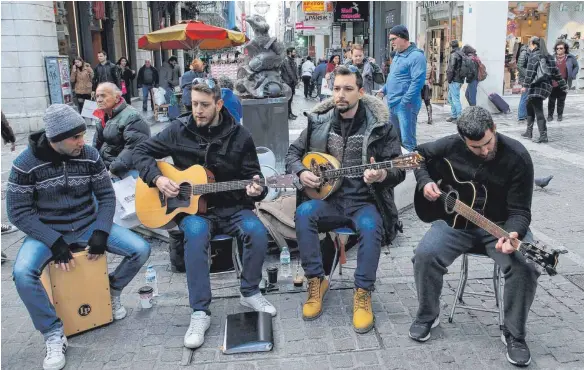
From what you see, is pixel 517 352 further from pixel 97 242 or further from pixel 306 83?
pixel 306 83

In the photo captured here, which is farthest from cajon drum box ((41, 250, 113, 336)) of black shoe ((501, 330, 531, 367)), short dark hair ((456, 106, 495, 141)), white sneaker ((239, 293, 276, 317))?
black shoe ((501, 330, 531, 367))

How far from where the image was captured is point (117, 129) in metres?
4.83

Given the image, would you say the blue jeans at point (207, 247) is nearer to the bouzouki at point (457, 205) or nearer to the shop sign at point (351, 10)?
the bouzouki at point (457, 205)

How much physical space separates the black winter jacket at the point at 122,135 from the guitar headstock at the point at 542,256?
322cm

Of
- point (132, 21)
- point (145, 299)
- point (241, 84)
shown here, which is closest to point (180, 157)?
point (145, 299)

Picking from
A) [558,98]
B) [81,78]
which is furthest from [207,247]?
[81,78]

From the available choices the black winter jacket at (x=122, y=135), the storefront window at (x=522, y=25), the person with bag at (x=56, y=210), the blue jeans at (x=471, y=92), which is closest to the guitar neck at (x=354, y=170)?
the person with bag at (x=56, y=210)

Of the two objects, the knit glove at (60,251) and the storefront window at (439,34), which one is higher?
the storefront window at (439,34)

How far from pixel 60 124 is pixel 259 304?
177 centimetres

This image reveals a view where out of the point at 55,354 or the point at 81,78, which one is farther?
the point at 81,78

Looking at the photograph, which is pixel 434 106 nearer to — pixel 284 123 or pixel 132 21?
pixel 284 123

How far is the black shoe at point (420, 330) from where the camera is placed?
3.40 m

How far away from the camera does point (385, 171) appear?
11.7ft

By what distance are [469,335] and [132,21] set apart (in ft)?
68.5
